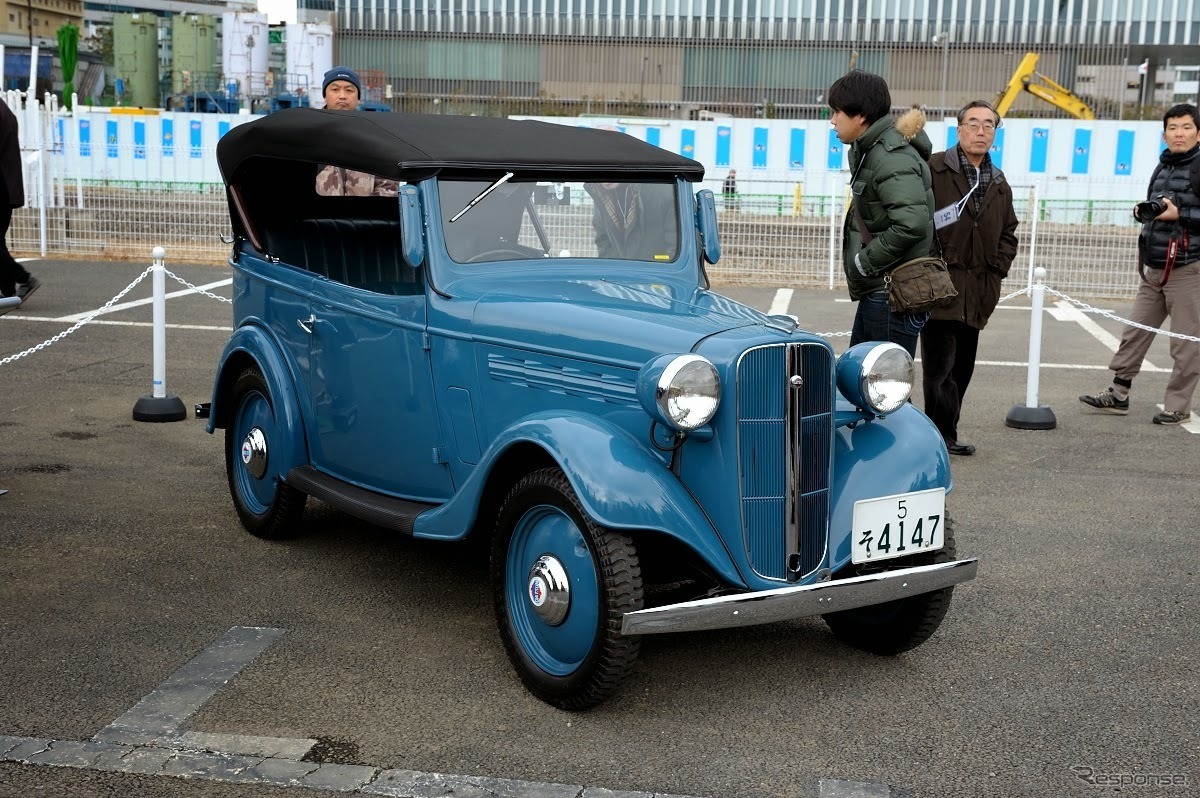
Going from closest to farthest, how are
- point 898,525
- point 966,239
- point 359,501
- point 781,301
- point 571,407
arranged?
point 898,525 < point 571,407 < point 359,501 < point 966,239 < point 781,301

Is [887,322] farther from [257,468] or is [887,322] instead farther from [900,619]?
[257,468]

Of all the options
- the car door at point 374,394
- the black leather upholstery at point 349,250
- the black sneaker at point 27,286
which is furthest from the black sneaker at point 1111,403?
the black sneaker at point 27,286

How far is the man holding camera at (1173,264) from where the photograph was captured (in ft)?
26.6

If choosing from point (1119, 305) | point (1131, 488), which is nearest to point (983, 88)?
point (1119, 305)

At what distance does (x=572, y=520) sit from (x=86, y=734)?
152 cm

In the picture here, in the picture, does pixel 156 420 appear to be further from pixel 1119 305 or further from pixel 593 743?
pixel 1119 305

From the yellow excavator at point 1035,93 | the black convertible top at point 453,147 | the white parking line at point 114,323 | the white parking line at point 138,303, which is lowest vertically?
the white parking line at point 114,323

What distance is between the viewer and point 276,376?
5.43 m

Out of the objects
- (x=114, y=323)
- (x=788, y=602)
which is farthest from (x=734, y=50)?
(x=788, y=602)

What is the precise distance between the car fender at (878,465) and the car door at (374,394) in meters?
1.45

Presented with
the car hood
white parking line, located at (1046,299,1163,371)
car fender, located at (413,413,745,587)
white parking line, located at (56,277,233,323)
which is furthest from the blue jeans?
white parking line, located at (56,277,233,323)

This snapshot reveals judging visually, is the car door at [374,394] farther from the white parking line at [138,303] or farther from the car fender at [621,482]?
the white parking line at [138,303]

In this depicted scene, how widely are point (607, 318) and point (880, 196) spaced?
2.54m

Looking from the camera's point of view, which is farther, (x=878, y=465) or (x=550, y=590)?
(x=878, y=465)
